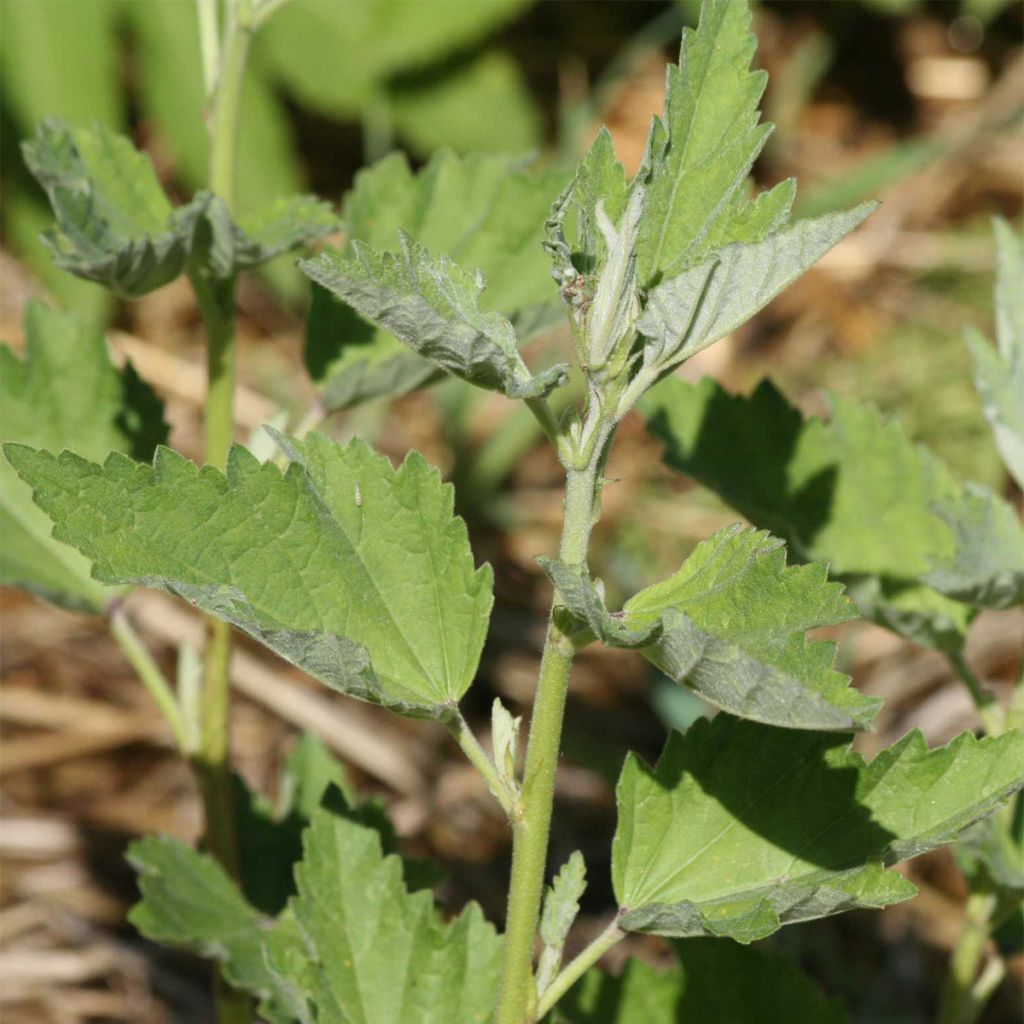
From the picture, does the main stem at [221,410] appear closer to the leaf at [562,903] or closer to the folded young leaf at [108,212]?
the folded young leaf at [108,212]

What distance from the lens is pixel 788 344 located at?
10.8 feet

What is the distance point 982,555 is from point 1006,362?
194 mm

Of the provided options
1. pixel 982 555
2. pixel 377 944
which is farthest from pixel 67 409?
pixel 982 555

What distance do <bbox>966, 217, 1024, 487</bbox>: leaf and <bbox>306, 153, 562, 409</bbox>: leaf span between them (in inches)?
15.6

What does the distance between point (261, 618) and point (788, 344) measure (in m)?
2.53

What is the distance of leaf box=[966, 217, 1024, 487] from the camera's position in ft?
4.26

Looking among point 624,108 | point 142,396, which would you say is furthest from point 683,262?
point 624,108

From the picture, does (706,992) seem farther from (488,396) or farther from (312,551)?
(488,396)

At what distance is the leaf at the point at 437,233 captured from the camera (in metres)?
1.41

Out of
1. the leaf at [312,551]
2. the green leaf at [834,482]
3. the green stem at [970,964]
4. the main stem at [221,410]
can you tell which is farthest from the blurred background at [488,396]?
the leaf at [312,551]

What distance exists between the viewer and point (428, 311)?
0.85 metres

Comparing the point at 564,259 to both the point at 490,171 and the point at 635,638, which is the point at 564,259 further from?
the point at 490,171

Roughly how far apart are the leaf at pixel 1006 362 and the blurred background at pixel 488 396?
0.80 meters

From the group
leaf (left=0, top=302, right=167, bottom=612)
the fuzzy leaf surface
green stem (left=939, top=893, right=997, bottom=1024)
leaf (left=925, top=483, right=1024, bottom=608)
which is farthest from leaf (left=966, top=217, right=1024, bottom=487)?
leaf (left=0, top=302, right=167, bottom=612)
